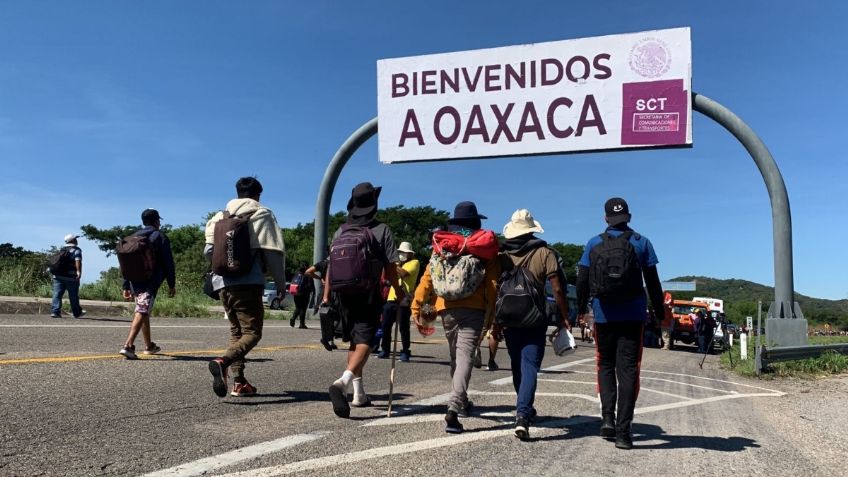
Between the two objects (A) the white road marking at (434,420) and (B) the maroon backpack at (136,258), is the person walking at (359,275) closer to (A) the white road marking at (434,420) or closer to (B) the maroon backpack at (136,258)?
(A) the white road marking at (434,420)

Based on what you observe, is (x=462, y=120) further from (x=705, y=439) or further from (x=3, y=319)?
(x=705, y=439)

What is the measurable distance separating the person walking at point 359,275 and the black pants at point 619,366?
5.38ft

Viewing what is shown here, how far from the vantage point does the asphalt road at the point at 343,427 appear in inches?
134

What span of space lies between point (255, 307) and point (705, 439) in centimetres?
375

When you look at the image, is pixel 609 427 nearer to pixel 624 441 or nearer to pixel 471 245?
pixel 624 441

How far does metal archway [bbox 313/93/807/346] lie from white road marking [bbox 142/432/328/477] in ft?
34.6

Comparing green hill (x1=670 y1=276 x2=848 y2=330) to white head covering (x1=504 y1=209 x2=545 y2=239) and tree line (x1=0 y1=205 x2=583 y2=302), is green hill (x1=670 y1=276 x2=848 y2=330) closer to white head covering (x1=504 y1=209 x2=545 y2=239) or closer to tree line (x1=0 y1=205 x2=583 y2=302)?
tree line (x1=0 y1=205 x2=583 y2=302)

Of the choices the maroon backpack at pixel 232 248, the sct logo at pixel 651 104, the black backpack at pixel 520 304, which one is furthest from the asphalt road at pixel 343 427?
the sct logo at pixel 651 104

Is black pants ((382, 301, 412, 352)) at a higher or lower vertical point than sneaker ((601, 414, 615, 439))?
higher

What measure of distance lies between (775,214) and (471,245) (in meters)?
12.8

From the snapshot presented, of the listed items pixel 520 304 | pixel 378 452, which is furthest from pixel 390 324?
pixel 378 452

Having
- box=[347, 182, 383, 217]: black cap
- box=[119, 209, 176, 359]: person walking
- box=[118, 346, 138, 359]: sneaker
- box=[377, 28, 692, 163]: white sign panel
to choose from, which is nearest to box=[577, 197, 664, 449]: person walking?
box=[347, 182, 383, 217]: black cap

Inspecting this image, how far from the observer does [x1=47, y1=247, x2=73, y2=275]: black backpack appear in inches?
506

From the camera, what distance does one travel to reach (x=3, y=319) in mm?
11156
